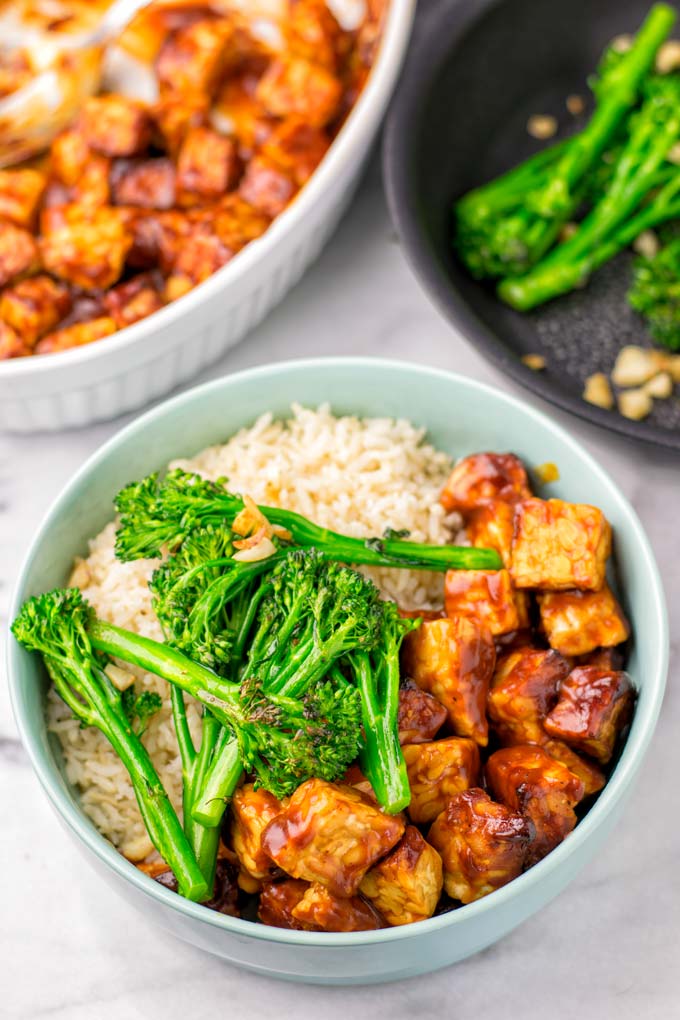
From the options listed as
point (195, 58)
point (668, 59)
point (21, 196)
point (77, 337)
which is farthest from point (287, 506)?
point (668, 59)

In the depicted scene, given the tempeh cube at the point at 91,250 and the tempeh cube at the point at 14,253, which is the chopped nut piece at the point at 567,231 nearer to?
the tempeh cube at the point at 91,250

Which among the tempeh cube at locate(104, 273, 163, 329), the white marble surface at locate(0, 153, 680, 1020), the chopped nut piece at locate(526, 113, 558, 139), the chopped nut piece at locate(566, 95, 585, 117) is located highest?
the chopped nut piece at locate(566, 95, 585, 117)

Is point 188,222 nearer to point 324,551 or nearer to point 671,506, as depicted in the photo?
point 324,551

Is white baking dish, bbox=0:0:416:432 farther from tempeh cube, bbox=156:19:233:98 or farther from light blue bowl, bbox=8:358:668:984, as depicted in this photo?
tempeh cube, bbox=156:19:233:98

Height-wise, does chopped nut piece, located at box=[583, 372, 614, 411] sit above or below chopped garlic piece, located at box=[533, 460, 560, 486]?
below

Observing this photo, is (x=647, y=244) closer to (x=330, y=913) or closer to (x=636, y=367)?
(x=636, y=367)

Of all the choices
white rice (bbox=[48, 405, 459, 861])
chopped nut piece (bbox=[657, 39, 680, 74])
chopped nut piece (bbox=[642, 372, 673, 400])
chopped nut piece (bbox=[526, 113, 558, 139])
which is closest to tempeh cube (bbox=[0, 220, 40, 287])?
white rice (bbox=[48, 405, 459, 861])
